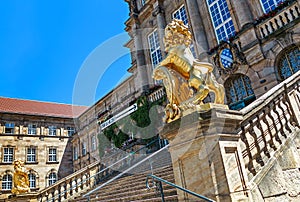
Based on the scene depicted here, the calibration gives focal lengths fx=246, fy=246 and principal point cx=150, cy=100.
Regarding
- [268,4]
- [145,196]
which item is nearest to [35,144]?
[145,196]

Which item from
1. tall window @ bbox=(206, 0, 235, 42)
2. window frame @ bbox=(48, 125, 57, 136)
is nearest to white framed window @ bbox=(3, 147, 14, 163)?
window frame @ bbox=(48, 125, 57, 136)

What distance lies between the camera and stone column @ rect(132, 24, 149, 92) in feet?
62.0

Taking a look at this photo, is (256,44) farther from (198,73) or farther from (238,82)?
(198,73)

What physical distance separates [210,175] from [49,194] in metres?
9.88

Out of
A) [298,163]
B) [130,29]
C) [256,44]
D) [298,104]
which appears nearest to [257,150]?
[298,163]

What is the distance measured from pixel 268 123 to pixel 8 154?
3284 centimetres

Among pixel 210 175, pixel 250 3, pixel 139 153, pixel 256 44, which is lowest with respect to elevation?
pixel 210 175

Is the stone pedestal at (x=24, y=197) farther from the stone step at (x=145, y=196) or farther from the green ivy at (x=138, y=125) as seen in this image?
the green ivy at (x=138, y=125)

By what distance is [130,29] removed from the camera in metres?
22.2

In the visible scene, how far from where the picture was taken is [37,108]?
3744cm

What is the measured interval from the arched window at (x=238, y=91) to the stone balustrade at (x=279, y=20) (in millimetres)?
2196

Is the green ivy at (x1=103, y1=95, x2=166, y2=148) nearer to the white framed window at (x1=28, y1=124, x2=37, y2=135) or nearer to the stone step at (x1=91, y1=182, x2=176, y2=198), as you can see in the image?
the stone step at (x1=91, y1=182, x2=176, y2=198)

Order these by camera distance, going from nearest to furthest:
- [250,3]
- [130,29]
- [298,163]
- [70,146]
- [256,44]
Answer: [298,163] < [256,44] < [250,3] < [130,29] < [70,146]

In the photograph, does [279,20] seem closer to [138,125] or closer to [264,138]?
[264,138]
